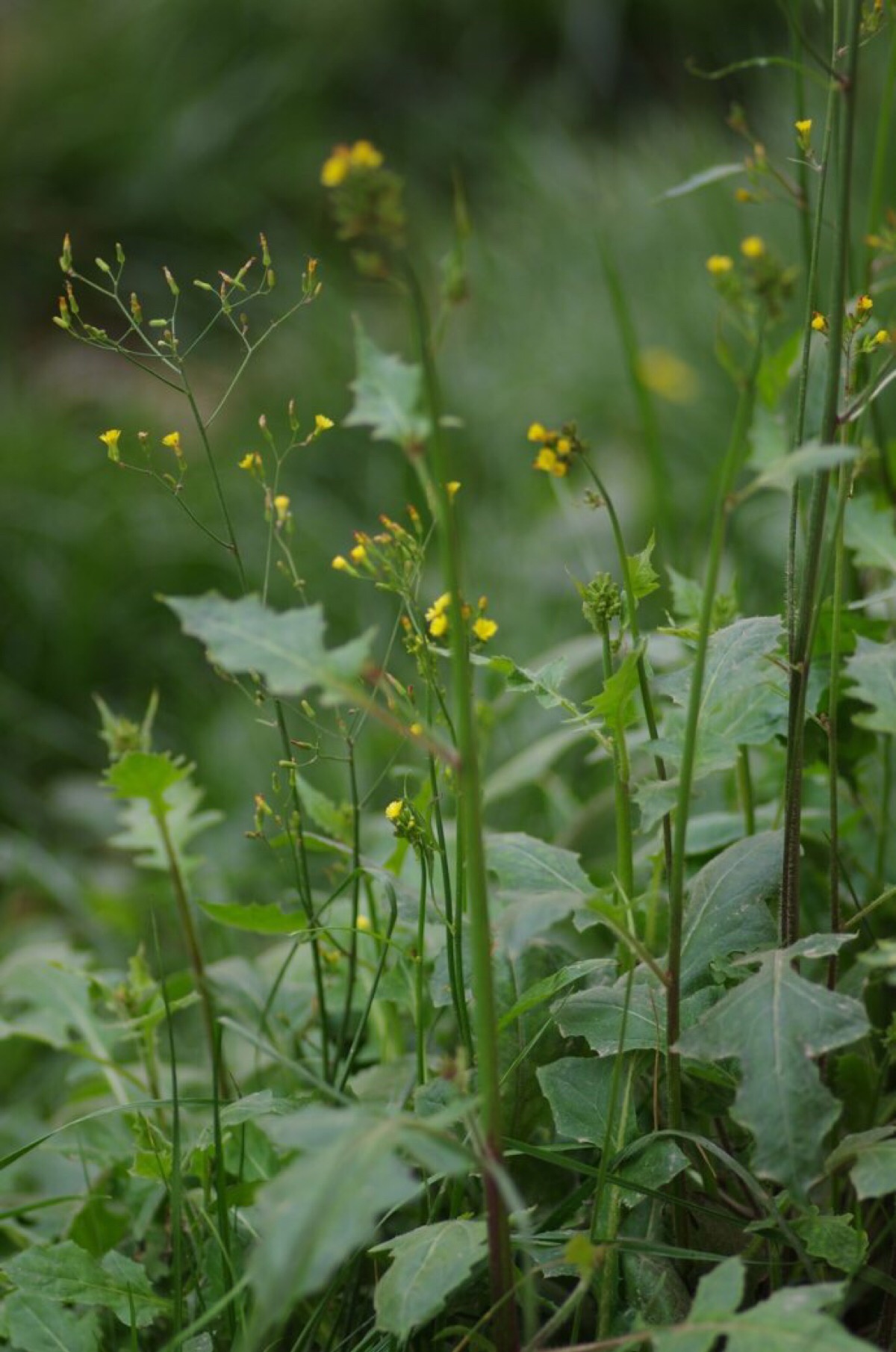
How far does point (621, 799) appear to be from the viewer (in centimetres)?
91

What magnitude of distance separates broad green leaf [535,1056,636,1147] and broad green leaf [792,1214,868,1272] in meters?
0.13

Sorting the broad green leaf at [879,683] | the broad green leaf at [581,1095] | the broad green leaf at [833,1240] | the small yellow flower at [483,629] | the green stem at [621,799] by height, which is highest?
the small yellow flower at [483,629]

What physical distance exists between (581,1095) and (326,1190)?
13.4 inches

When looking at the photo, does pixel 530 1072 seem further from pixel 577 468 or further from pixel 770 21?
pixel 770 21

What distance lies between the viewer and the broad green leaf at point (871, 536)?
1192 mm

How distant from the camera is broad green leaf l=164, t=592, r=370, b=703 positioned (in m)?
0.69

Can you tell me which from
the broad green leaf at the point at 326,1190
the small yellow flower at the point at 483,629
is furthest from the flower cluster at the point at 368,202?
the broad green leaf at the point at 326,1190

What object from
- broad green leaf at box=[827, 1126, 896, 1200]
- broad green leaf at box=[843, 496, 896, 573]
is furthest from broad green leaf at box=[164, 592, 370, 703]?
broad green leaf at box=[843, 496, 896, 573]

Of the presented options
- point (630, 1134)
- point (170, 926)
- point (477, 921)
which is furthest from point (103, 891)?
point (477, 921)

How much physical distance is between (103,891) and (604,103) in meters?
4.53

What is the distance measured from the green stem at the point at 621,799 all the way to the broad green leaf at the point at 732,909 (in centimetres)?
5

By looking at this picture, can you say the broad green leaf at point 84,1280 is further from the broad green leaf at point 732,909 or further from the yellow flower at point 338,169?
the yellow flower at point 338,169

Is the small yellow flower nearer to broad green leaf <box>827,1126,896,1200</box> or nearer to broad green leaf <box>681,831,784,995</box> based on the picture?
broad green leaf <box>681,831,784,995</box>

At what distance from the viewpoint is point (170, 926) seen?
198 cm
